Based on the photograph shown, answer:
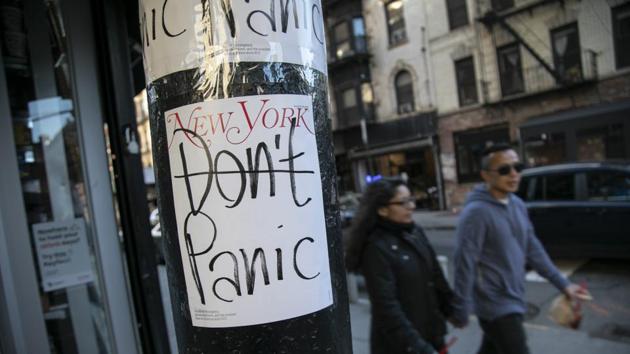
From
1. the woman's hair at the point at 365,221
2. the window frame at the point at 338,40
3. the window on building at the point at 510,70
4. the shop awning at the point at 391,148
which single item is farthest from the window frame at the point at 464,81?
the woman's hair at the point at 365,221

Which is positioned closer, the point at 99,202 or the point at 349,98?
the point at 99,202

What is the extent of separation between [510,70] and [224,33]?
1770 cm

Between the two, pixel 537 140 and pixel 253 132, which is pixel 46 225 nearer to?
pixel 253 132

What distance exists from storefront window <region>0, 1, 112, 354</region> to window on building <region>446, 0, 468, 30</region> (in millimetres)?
16950

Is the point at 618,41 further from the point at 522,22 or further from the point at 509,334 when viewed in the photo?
the point at 509,334

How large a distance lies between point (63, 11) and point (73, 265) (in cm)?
151

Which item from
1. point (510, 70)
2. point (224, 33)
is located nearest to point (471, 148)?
point (510, 70)

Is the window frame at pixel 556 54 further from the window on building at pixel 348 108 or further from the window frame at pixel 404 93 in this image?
the window on building at pixel 348 108

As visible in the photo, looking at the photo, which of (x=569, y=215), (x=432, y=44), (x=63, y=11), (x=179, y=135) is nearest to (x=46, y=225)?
(x=63, y=11)

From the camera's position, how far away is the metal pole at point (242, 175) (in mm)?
822

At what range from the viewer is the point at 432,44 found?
18.1 m

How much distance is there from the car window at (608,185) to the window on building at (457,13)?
11.4 m

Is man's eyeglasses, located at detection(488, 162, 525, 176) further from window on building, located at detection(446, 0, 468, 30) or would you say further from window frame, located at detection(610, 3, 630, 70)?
window on building, located at detection(446, 0, 468, 30)

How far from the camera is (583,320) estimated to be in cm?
504
